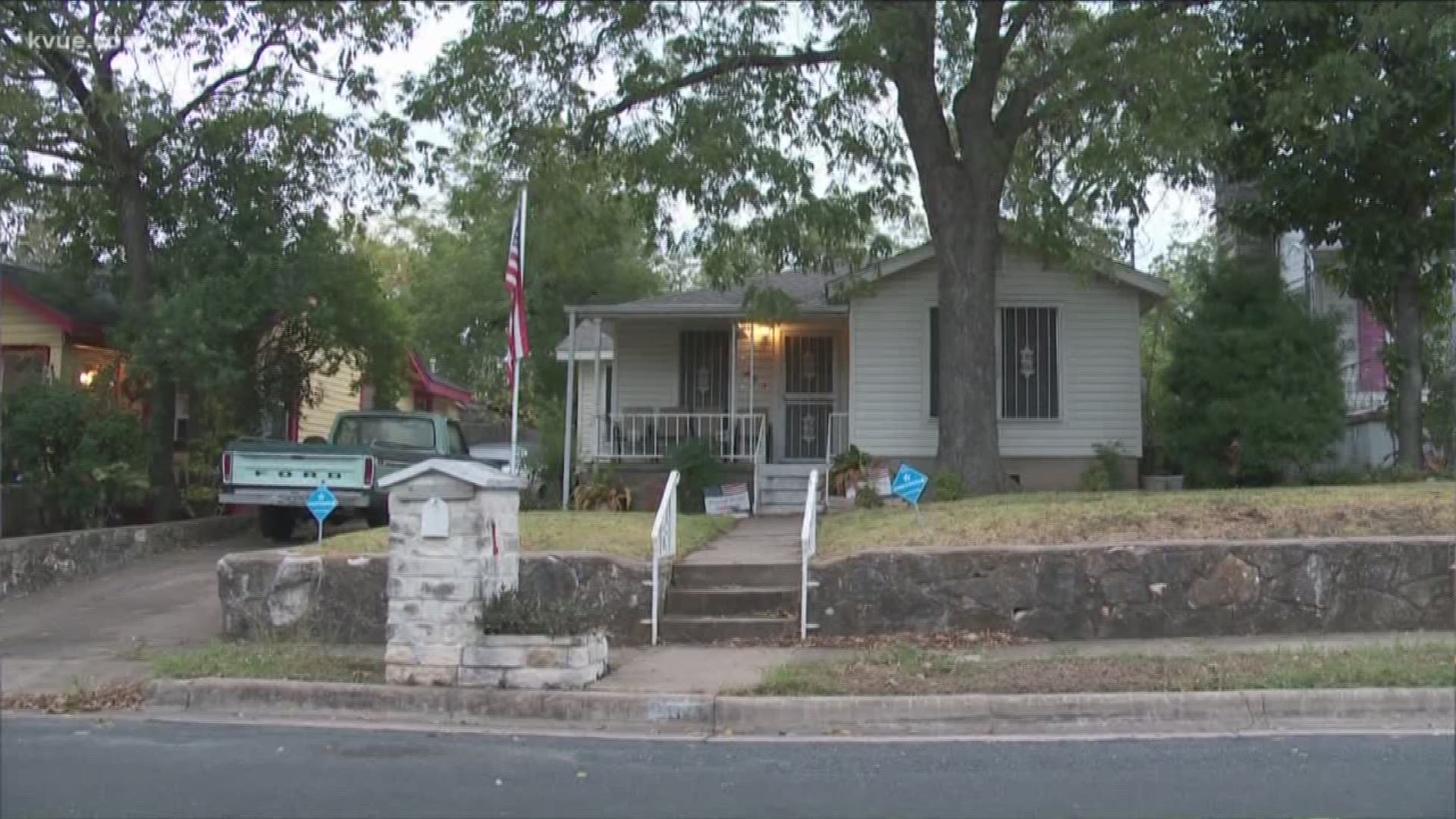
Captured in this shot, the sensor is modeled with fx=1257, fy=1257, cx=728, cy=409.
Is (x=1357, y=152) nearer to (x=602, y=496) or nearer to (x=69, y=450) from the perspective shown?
(x=602, y=496)

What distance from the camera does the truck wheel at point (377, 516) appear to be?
16.8 m

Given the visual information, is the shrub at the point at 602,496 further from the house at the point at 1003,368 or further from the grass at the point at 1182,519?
the grass at the point at 1182,519

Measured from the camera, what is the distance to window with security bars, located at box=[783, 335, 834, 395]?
789 inches

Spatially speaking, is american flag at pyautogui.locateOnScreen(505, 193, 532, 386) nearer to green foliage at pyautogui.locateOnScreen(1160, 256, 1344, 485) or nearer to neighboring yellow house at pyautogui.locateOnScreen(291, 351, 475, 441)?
neighboring yellow house at pyautogui.locateOnScreen(291, 351, 475, 441)

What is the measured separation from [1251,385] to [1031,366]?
3.12 metres

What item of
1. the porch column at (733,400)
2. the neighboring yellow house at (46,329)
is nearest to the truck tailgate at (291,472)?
the neighboring yellow house at (46,329)

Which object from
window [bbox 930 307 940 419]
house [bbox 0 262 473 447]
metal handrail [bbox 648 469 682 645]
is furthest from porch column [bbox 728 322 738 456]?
metal handrail [bbox 648 469 682 645]

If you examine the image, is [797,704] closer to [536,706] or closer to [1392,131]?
[536,706]

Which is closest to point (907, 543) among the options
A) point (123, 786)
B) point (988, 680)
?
point (988, 680)

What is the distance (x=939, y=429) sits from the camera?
15797mm

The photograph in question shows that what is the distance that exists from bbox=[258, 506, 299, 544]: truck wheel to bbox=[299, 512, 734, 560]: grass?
4913mm

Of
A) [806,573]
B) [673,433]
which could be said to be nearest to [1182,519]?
[806,573]

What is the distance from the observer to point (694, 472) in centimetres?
1795

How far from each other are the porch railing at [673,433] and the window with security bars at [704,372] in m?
0.47
